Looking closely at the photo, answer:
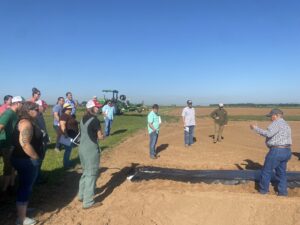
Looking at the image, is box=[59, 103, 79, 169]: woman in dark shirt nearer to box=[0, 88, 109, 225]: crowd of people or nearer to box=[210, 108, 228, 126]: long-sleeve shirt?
box=[0, 88, 109, 225]: crowd of people

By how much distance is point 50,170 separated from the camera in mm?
8938

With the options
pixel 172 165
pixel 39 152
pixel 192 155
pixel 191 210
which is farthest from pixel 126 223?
pixel 192 155

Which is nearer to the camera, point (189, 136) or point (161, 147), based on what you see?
point (161, 147)

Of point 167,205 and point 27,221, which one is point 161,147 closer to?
point 167,205

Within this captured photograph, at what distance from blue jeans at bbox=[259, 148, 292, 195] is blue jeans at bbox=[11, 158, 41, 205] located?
4.51 meters

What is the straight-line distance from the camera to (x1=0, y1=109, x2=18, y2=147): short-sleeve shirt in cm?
627

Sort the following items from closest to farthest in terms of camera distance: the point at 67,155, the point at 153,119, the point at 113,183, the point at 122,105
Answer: the point at 113,183, the point at 67,155, the point at 153,119, the point at 122,105

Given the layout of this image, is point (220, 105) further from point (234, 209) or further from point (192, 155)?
point (234, 209)

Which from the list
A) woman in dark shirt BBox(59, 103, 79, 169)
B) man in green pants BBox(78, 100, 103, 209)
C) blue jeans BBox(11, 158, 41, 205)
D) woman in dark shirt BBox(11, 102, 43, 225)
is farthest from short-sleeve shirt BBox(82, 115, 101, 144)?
woman in dark shirt BBox(59, 103, 79, 169)

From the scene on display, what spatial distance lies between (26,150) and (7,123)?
1.64 meters

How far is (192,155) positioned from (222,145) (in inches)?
119

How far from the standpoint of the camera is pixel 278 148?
22.7ft

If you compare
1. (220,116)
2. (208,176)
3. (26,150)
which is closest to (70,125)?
(26,150)

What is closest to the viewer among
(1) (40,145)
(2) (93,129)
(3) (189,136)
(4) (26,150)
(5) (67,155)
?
(4) (26,150)
